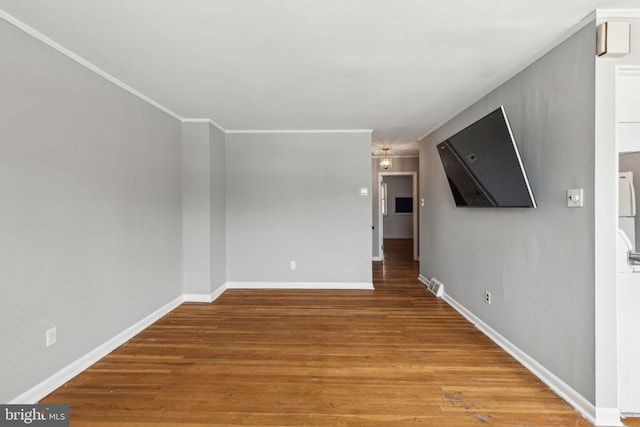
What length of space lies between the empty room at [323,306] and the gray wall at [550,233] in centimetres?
1

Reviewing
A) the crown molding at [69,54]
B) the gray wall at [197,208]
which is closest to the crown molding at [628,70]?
the crown molding at [69,54]

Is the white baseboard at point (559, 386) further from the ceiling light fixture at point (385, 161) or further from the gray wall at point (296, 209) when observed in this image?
the ceiling light fixture at point (385, 161)

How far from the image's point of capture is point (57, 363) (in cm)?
204

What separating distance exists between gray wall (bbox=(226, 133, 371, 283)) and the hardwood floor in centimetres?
109

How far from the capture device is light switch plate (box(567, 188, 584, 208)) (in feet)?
5.81

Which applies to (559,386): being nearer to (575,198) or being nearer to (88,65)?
(575,198)

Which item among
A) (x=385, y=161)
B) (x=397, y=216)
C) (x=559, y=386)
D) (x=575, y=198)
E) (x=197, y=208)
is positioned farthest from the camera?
(x=397, y=216)

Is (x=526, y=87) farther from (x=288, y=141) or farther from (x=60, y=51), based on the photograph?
(x=60, y=51)

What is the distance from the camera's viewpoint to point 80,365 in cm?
223

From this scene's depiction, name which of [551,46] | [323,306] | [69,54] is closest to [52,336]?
[69,54]

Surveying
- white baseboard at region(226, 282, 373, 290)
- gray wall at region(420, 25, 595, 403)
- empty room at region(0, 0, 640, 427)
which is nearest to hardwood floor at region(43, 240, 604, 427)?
empty room at region(0, 0, 640, 427)

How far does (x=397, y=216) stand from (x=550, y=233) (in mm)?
8537

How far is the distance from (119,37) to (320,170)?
113 inches

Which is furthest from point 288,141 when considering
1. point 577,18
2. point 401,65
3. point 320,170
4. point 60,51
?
point 577,18
